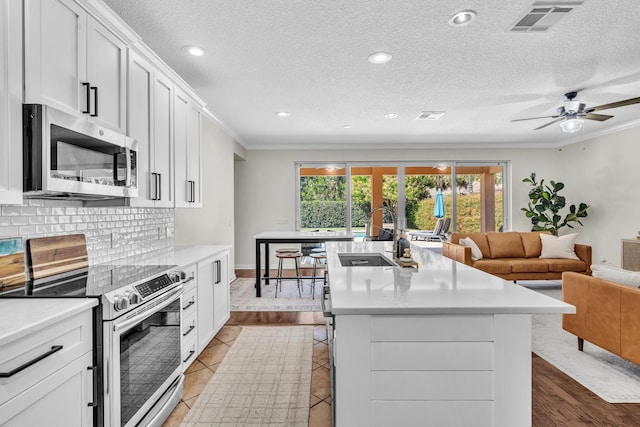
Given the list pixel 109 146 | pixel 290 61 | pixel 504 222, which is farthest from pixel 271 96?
pixel 504 222

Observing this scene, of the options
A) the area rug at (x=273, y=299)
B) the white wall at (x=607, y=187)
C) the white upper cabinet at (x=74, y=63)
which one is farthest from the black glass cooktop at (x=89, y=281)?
the white wall at (x=607, y=187)

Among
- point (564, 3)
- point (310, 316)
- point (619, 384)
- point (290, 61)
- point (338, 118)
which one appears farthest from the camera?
point (338, 118)

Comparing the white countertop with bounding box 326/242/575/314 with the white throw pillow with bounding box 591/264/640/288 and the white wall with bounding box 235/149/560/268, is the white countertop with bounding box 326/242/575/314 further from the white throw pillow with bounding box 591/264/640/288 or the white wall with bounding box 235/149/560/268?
the white wall with bounding box 235/149/560/268

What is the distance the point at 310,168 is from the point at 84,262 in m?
5.33

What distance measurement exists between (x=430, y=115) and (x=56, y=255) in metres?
4.63

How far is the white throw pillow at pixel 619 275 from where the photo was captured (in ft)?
8.03

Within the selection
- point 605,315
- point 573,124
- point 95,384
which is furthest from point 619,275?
point 95,384

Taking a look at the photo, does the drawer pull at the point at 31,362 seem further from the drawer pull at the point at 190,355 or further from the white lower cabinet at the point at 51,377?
the drawer pull at the point at 190,355

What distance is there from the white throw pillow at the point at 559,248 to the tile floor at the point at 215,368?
151 inches

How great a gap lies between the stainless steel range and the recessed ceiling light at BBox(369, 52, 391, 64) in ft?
7.81

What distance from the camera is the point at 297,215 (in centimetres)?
719

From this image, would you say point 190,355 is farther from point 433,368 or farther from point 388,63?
point 388,63

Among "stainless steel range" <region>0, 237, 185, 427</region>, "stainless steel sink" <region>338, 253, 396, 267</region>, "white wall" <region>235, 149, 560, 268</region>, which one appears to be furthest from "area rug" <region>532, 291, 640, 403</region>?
"white wall" <region>235, 149, 560, 268</region>

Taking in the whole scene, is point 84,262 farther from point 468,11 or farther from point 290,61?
point 468,11
